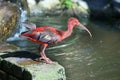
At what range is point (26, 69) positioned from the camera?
619 centimetres

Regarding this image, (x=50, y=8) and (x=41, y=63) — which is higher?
(x=41, y=63)

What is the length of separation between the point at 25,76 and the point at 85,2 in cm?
959

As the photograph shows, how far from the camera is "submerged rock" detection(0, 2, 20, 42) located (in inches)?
393

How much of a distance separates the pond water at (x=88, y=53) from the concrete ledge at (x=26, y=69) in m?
1.60

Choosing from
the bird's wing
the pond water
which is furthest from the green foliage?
the bird's wing

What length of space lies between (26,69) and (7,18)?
417 centimetres

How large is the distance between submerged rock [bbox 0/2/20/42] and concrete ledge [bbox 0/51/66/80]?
3066mm

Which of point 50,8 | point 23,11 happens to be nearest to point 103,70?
point 23,11

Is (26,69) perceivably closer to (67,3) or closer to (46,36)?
(46,36)

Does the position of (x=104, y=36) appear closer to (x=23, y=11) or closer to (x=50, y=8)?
(x=23, y=11)

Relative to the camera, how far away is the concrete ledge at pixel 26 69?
6.15m

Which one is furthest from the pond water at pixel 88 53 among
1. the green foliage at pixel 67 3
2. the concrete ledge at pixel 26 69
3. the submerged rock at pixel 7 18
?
the green foliage at pixel 67 3

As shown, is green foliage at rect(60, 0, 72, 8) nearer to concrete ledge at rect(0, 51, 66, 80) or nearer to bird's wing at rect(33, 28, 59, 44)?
concrete ledge at rect(0, 51, 66, 80)

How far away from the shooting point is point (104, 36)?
476 inches
